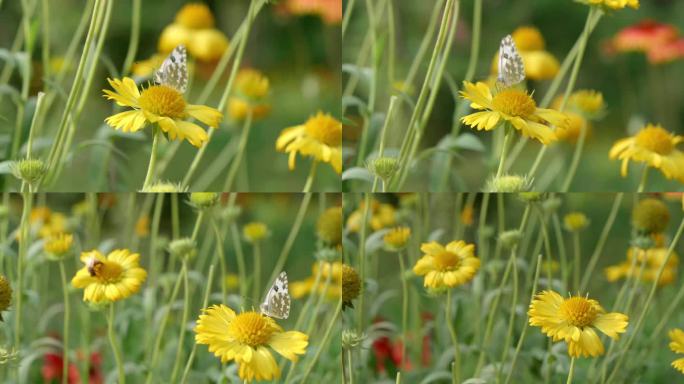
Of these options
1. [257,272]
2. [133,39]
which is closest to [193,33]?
[133,39]

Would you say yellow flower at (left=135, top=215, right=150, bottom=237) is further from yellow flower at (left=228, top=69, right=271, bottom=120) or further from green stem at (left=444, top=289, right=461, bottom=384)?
green stem at (left=444, top=289, right=461, bottom=384)

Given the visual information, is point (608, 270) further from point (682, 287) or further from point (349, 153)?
point (349, 153)

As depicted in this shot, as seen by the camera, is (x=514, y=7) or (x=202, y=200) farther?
(x=514, y=7)

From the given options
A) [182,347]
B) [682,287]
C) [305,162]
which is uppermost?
[305,162]

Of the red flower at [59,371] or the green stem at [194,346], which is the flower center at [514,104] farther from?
the red flower at [59,371]

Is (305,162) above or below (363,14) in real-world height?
below

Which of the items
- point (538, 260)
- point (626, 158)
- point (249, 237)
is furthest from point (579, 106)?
point (249, 237)
